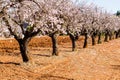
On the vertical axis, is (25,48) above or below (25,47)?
below

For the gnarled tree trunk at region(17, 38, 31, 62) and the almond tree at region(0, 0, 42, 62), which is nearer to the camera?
the almond tree at region(0, 0, 42, 62)

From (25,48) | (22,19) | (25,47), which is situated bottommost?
(25,48)

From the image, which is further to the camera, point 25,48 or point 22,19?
point 25,48

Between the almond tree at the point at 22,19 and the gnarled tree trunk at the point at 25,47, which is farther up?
the almond tree at the point at 22,19

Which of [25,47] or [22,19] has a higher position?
[22,19]

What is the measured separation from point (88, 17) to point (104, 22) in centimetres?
2047

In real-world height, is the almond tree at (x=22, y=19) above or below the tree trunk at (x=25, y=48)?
above

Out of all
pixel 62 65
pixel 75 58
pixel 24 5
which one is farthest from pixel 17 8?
pixel 75 58

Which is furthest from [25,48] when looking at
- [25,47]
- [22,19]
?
[22,19]

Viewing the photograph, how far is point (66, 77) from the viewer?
95.5 ft

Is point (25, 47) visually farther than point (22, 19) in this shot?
Yes

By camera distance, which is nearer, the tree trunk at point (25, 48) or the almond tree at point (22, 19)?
the almond tree at point (22, 19)

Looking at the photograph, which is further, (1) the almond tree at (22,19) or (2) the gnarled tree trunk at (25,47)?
(2) the gnarled tree trunk at (25,47)

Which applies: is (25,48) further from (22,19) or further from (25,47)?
(22,19)
